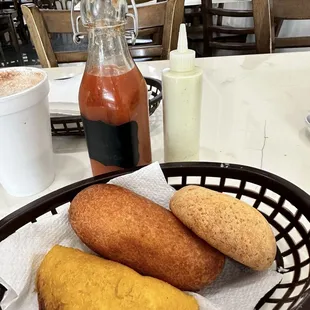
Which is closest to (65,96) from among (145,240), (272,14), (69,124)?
(69,124)

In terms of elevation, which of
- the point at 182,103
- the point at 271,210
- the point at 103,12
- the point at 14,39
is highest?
the point at 103,12

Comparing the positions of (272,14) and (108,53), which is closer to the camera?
(108,53)

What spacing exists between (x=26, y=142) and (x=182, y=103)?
0.19 metres

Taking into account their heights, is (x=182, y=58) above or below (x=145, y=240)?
above

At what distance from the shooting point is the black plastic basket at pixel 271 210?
1.09 ft

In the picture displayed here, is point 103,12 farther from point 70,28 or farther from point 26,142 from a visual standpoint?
point 70,28

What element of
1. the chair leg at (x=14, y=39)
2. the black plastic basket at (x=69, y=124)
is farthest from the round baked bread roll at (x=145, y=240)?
the chair leg at (x=14, y=39)

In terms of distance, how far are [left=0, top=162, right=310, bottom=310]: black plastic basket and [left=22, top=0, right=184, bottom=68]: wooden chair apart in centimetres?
68

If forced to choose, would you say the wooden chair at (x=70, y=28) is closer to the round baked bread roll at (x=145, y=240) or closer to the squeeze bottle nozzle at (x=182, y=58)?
the squeeze bottle nozzle at (x=182, y=58)

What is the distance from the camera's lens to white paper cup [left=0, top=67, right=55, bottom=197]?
401 millimetres

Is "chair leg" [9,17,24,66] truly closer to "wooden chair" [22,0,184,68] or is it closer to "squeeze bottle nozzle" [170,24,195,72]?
"wooden chair" [22,0,184,68]

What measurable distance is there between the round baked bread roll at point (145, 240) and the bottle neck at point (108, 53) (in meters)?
0.14

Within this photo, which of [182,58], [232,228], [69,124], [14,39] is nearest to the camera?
[232,228]

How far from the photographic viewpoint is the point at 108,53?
40 centimetres
